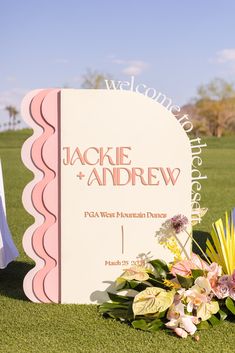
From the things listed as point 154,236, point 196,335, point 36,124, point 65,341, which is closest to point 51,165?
point 36,124

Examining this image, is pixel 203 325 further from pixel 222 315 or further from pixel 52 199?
pixel 52 199

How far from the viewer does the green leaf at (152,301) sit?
10.3 feet

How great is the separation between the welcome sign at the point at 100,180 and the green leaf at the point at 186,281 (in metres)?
0.25

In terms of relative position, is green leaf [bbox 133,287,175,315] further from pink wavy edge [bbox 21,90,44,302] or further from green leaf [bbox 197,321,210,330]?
pink wavy edge [bbox 21,90,44,302]

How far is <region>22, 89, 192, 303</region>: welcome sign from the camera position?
342 centimetres

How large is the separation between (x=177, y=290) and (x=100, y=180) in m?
0.73

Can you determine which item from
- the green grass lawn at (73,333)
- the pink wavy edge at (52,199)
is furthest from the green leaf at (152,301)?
the pink wavy edge at (52,199)

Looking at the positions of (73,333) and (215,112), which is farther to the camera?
(215,112)

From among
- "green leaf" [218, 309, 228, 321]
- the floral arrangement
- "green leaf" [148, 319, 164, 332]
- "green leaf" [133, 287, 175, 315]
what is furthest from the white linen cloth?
"green leaf" [218, 309, 228, 321]

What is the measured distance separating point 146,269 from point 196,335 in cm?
51

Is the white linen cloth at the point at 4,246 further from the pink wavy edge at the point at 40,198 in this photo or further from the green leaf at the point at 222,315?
the green leaf at the point at 222,315

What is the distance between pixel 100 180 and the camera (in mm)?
3445

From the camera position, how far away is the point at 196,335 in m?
3.06

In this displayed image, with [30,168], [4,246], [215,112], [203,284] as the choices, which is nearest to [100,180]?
[30,168]
